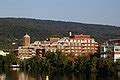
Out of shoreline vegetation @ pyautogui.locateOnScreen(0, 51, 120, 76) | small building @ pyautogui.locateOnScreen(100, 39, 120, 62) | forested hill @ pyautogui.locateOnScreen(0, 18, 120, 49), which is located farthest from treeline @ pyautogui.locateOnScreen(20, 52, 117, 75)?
forested hill @ pyautogui.locateOnScreen(0, 18, 120, 49)

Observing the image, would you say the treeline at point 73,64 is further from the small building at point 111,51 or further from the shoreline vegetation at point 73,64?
the small building at point 111,51

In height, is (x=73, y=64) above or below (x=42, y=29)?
above

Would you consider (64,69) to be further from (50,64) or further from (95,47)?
(95,47)

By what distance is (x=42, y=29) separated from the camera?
169 metres

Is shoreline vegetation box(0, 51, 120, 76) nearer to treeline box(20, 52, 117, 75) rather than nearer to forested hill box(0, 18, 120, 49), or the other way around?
treeline box(20, 52, 117, 75)

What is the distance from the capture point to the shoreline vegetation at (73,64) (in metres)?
52.2

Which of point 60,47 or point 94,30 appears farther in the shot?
point 94,30

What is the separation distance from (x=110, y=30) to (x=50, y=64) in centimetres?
12533

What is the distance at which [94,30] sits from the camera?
596 feet

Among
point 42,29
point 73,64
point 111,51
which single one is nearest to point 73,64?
point 73,64

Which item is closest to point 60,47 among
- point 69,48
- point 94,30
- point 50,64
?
point 69,48

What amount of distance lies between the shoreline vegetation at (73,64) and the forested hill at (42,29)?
65845 mm

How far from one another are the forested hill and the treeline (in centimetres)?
6659

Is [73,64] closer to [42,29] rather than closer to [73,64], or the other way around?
[73,64]
